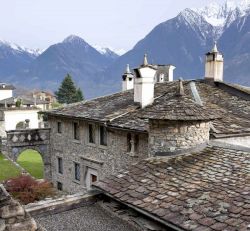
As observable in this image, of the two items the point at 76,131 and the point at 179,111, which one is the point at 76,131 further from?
the point at 179,111

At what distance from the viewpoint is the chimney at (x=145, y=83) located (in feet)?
55.3

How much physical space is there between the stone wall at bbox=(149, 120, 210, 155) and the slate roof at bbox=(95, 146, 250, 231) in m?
0.31

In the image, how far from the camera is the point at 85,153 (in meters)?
21.3

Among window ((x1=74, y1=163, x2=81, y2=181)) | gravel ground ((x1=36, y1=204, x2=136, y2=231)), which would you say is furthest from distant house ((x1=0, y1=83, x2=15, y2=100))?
gravel ground ((x1=36, y1=204, x2=136, y2=231))

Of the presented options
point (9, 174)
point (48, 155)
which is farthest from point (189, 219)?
point (48, 155)

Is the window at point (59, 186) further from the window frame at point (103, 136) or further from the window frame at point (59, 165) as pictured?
the window frame at point (103, 136)

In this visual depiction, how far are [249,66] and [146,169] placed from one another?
182676 millimetres

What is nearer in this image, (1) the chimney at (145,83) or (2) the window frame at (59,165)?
(1) the chimney at (145,83)

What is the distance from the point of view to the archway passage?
29.8m

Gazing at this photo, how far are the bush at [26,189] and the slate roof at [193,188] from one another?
770 cm

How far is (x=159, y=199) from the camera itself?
8852mm

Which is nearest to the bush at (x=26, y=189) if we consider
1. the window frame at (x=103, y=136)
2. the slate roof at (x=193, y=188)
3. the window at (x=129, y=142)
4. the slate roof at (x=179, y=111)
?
the window frame at (x=103, y=136)

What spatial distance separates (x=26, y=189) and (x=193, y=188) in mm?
Answer: 10710

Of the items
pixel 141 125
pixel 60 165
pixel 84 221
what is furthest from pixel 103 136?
pixel 84 221
